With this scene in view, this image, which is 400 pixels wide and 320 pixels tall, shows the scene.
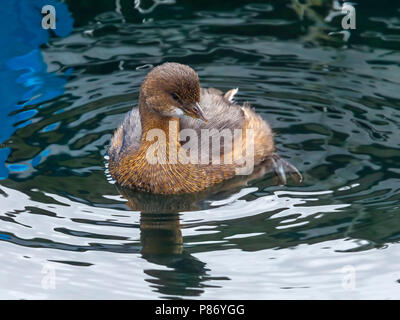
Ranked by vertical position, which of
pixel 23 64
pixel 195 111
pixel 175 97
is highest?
pixel 175 97

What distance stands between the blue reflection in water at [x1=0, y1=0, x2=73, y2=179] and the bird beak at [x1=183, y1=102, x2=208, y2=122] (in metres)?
1.68

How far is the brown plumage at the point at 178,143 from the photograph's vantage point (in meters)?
7.12

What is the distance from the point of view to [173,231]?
6.80m

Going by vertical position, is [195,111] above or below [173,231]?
above

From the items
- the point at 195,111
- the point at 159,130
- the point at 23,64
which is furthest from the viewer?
the point at 23,64

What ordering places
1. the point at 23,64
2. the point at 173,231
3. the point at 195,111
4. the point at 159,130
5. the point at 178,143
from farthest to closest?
the point at 23,64, the point at 178,143, the point at 159,130, the point at 195,111, the point at 173,231

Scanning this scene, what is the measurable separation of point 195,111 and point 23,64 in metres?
3.70

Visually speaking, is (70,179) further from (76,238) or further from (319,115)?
(319,115)

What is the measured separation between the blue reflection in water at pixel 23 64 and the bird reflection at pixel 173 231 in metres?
1.39

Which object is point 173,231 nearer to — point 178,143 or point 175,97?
point 178,143

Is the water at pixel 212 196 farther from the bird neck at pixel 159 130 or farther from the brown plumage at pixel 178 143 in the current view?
the bird neck at pixel 159 130

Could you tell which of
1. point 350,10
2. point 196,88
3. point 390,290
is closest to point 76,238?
point 196,88

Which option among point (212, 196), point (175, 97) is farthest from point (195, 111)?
point (212, 196)

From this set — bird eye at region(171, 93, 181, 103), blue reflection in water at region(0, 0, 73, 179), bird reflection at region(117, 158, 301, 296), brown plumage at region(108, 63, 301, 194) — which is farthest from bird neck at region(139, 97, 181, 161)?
blue reflection in water at region(0, 0, 73, 179)
